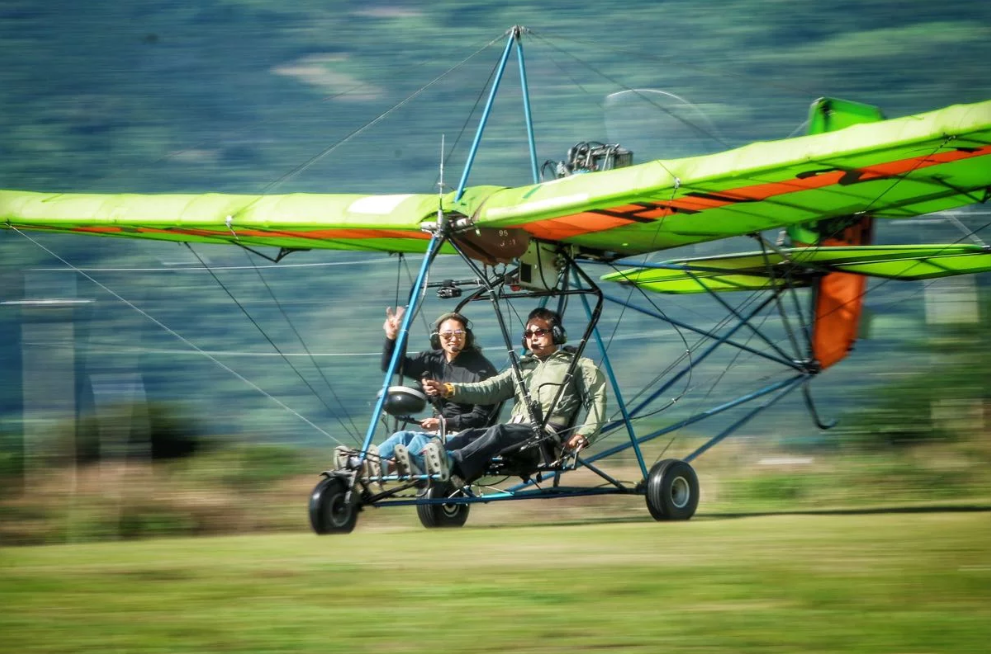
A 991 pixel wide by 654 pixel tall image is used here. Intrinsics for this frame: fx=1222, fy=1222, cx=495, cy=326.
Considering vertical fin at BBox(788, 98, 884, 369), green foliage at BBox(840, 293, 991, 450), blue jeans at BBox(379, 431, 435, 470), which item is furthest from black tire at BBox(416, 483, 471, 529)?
green foliage at BBox(840, 293, 991, 450)

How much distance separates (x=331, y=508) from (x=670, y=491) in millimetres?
2389

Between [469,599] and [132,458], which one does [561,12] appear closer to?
[132,458]

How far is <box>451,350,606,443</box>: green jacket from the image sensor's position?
793cm

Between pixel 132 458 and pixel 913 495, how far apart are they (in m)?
8.09

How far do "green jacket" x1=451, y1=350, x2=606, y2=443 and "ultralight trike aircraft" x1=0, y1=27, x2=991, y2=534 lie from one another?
16cm

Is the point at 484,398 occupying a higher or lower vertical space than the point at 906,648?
higher

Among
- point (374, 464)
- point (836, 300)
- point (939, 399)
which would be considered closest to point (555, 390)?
point (374, 464)

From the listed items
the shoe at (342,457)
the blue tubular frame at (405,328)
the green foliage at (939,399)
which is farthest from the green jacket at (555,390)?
the green foliage at (939,399)

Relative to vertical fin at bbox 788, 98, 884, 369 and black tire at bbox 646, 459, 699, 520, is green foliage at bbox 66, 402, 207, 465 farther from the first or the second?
vertical fin at bbox 788, 98, 884, 369

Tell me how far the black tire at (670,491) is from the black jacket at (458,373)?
3.93 ft

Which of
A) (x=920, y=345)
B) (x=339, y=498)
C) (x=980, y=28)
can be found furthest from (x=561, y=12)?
(x=339, y=498)

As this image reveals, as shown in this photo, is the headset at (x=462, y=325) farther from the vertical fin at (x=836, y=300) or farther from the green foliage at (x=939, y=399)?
the green foliage at (x=939, y=399)

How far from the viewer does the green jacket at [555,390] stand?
7.93 m

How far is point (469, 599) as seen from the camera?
14.8ft
